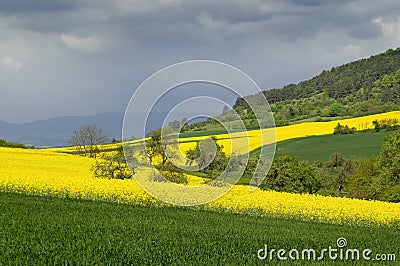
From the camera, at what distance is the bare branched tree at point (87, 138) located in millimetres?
63000

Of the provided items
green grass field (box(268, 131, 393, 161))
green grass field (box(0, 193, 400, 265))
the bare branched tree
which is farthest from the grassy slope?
green grass field (box(0, 193, 400, 265))

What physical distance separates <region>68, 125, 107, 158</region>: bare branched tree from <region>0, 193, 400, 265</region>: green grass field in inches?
1687

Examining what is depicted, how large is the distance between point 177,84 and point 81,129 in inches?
1943

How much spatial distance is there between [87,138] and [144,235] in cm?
5205

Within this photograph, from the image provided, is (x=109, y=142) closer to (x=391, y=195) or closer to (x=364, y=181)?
(x=364, y=181)

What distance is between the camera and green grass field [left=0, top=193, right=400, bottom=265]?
10.2 metres

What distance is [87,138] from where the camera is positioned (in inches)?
2504

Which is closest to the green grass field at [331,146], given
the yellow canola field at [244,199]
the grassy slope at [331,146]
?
the grassy slope at [331,146]

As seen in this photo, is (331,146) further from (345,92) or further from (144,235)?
(345,92)

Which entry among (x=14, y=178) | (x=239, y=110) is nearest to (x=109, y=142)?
(x=14, y=178)

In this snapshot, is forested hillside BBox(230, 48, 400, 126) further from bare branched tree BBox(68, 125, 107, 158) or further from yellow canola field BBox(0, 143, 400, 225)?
yellow canola field BBox(0, 143, 400, 225)

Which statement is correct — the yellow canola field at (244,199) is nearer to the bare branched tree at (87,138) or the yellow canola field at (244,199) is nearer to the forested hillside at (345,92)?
the bare branched tree at (87,138)

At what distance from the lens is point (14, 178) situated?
79.7 ft

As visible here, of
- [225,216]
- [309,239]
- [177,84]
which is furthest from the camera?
[225,216]
